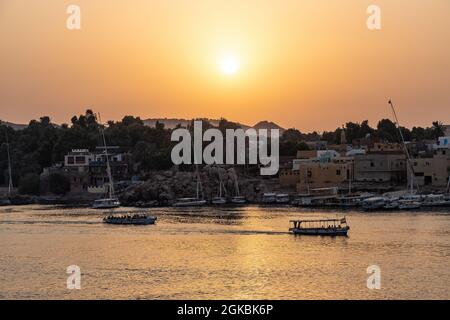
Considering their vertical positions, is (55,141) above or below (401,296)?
above

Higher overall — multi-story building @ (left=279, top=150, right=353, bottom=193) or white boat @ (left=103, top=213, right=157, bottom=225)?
multi-story building @ (left=279, top=150, right=353, bottom=193)

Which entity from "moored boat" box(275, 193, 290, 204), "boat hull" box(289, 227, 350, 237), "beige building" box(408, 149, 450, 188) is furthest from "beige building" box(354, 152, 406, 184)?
"boat hull" box(289, 227, 350, 237)

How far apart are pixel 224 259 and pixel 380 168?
3144 cm

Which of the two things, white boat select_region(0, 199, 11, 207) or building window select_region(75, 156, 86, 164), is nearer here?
white boat select_region(0, 199, 11, 207)

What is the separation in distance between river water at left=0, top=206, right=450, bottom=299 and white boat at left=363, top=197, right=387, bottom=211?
20.8ft

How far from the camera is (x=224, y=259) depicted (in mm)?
25812

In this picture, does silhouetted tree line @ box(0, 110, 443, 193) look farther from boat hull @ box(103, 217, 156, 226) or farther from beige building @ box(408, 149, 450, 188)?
boat hull @ box(103, 217, 156, 226)

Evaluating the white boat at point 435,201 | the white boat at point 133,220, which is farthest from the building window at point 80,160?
the white boat at point 435,201

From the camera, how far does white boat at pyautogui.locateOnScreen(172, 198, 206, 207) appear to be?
56213 millimetres

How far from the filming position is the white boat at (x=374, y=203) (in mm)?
46625

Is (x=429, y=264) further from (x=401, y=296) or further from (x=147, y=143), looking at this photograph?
(x=147, y=143)

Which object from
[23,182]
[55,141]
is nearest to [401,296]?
[23,182]

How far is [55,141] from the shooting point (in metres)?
81.8
